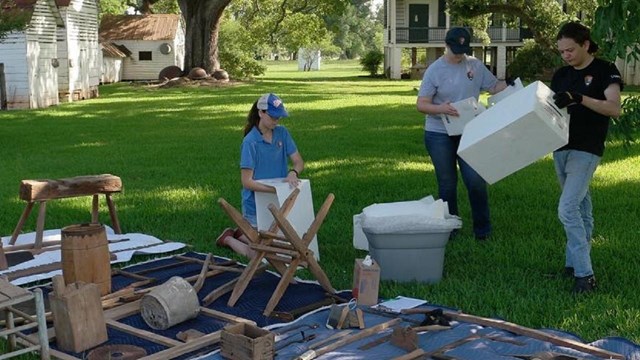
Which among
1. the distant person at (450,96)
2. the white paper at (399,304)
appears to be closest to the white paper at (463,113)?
the distant person at (450,96)

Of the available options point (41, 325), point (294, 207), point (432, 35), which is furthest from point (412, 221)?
point (432, 35)

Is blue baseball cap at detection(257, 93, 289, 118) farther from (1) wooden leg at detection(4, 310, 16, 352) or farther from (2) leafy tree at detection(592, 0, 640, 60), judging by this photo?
(1) wooden leg at detection(4, 310, 16, 352)

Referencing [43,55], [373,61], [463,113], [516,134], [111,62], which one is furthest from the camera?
[373,61]

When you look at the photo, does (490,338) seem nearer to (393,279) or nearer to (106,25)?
(393,279)

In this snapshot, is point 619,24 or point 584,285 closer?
point 619,24

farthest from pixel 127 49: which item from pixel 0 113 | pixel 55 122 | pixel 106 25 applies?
pixel 55 122

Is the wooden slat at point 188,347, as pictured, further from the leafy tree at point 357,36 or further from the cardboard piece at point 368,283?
the leafy tree at point 357,36

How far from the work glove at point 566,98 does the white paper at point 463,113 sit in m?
1.56

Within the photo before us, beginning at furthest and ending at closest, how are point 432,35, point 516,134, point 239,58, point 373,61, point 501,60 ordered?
point 373,61 < point 432,35 < point 239,58 < point 501,60 < point 516,134

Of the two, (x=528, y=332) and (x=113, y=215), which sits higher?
(x=113, y=215)

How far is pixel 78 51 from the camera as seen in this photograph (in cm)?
2995

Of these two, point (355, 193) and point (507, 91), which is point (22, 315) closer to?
point (507, 91)

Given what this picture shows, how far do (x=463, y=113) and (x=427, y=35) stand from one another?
39.7 metres

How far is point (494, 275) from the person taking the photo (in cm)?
643
